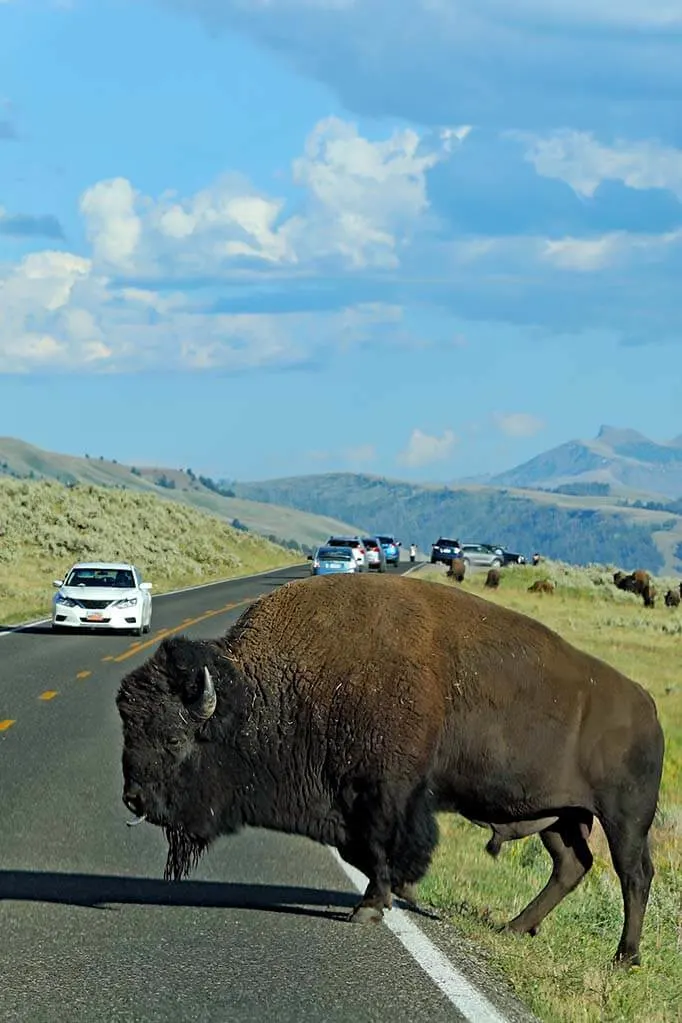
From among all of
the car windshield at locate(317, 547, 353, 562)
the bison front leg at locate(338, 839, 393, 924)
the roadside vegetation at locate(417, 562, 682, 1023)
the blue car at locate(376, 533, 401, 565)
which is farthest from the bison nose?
the blue car at locate(376, 533, 401, 565)

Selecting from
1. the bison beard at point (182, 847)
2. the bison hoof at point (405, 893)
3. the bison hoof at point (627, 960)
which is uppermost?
the bison beard at point (182, 847)

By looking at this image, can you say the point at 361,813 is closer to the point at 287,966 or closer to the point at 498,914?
the point at 287,966

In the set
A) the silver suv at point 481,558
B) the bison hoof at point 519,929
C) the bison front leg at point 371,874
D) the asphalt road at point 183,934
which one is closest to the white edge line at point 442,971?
the asphalt road at point 183,934

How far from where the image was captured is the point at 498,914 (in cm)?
949

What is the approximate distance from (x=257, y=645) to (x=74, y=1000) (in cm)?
214

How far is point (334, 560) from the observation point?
62.7 meters

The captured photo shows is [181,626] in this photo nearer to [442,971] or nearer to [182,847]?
[182,847]

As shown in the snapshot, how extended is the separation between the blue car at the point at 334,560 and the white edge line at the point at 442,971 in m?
52.2

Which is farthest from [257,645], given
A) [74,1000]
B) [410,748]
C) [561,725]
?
[74,1000]

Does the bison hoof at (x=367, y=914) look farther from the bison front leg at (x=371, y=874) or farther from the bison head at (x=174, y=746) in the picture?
the bison head at (x=174, y=746)

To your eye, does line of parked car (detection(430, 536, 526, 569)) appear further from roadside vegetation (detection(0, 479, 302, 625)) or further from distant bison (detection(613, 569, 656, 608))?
roadside vegetation (detection(0, 479, 302, 625))

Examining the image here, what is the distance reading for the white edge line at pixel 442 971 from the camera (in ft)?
22.9

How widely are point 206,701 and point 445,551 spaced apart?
279 feet

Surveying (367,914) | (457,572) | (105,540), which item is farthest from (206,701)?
(105,540)
